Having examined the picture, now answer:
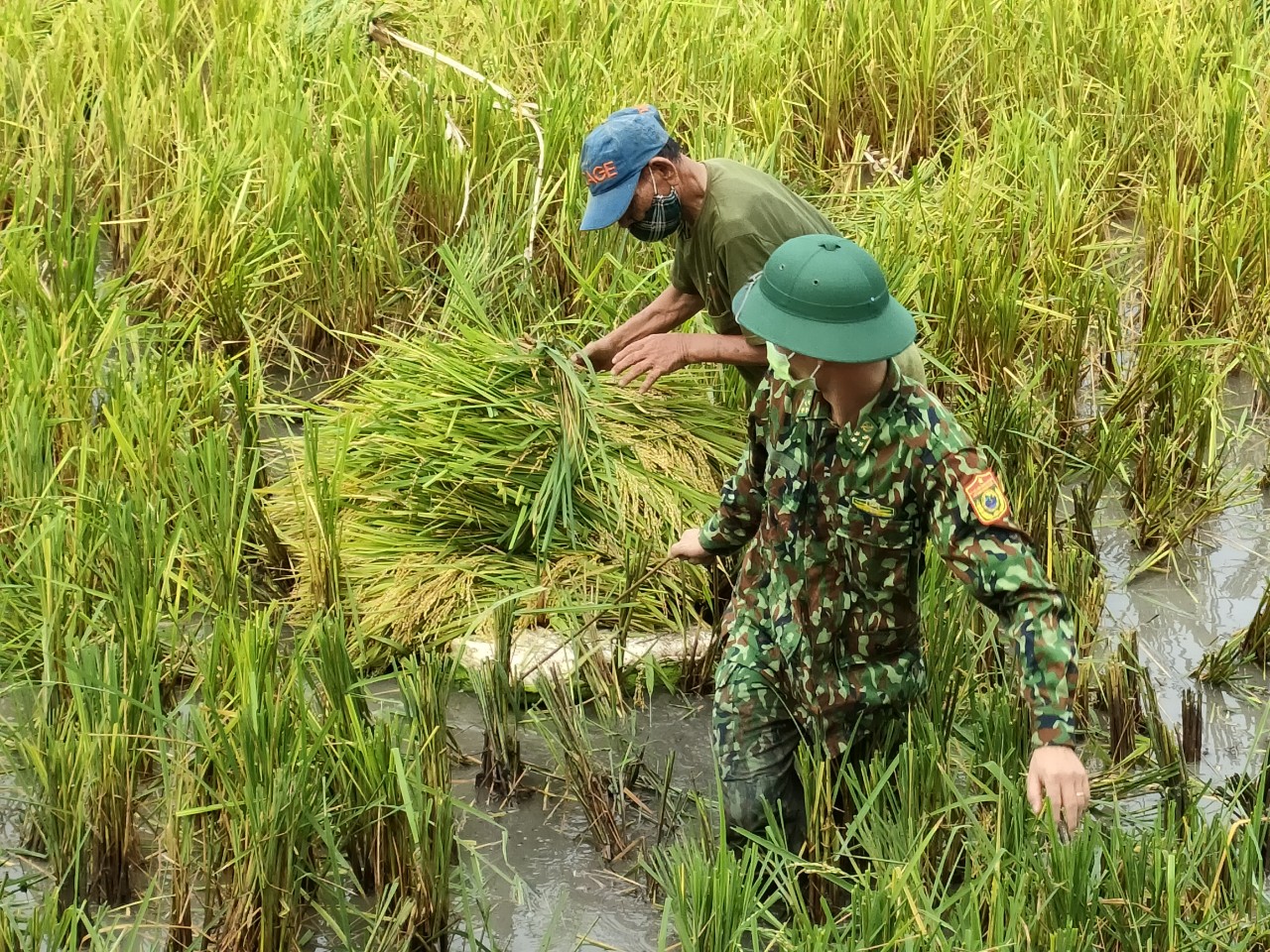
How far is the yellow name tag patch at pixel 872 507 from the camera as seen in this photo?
2.58 metres

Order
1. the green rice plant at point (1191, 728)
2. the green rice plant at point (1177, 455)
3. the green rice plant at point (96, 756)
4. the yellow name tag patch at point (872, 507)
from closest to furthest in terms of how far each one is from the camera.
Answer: the yellow name tag patch at point (872, 507) < the green rice plant at point (96, 756) < the green rice plant at point (1191, 728) < the green rice plant at point (1177, 455)

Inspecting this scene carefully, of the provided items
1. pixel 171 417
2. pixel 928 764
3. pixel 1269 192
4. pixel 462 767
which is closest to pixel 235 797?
pixel 462 767

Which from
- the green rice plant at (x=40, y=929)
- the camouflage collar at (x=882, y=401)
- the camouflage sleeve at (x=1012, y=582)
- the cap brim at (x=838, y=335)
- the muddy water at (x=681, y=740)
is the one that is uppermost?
the cap brim at (x=838, y=335)

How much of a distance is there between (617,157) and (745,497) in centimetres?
96

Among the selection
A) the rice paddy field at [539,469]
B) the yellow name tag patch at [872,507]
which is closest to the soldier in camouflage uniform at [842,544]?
the yellow name tag patch at [872,507]

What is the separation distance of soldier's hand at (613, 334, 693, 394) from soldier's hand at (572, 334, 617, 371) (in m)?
0.30

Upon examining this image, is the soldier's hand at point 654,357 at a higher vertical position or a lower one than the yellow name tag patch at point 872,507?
lower

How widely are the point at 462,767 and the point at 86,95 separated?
346 centimetres

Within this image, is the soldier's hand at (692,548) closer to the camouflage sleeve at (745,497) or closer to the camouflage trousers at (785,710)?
the camouflage sleeve at (745,497)

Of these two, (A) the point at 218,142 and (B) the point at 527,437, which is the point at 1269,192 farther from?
(A) the point at 218,142

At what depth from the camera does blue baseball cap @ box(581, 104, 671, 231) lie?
346 centimetres

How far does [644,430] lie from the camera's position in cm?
423

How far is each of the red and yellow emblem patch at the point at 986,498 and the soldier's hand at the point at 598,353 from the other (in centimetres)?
155

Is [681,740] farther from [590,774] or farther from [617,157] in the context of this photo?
[617,157]
